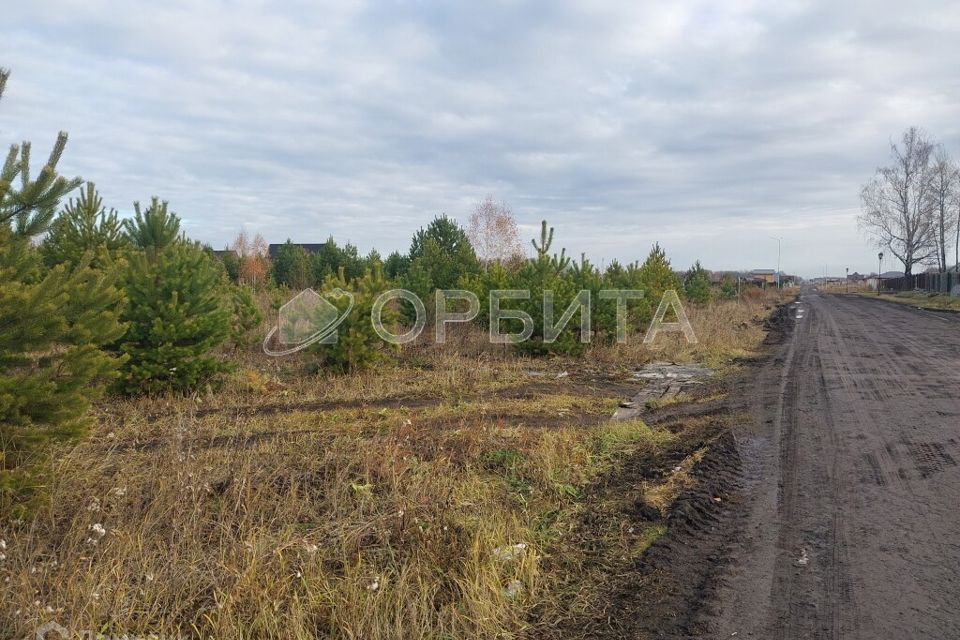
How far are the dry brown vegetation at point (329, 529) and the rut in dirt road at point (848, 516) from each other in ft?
2.79

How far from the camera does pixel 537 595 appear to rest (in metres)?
4.11

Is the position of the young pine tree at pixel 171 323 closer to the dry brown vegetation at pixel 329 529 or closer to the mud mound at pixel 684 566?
the dry brown vegetation at pixel 329 529

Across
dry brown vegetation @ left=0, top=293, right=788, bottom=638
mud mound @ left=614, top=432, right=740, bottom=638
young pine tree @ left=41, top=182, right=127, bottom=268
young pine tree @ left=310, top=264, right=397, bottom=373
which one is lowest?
mud mound @ left=614, top=432, right=740, bottom=638

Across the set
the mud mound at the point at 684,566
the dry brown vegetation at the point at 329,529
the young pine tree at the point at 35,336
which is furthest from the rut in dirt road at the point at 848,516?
the young pine tree at the point at 35,336

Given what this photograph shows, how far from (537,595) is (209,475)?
299 centimetres

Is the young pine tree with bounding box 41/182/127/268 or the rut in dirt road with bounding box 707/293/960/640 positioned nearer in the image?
the rut in dirt road with bounding box 707/293/960/640

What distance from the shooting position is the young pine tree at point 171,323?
32.1ft

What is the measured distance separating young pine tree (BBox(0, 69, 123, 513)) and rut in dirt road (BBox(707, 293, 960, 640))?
459cm

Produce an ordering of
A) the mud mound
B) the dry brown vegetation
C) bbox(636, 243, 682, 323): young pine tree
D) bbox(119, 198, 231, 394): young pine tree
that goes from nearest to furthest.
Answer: the dry brown vegetation < the mud mound < bbox(119, 198, 231, 394): young pine tree < bbox(636, 243, 682, 323): young pine tree

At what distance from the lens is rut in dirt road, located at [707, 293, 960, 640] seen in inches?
148

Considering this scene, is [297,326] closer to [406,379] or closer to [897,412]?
[406,379]

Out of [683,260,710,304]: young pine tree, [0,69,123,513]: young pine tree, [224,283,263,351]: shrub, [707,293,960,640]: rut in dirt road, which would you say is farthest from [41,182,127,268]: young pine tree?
[683,260,710,304]: young pine tree

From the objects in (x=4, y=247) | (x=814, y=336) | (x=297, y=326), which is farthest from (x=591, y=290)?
(x=4, y=247)

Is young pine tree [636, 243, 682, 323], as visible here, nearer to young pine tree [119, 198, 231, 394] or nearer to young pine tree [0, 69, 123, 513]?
young pine tree [119, 198, 231, 394]
